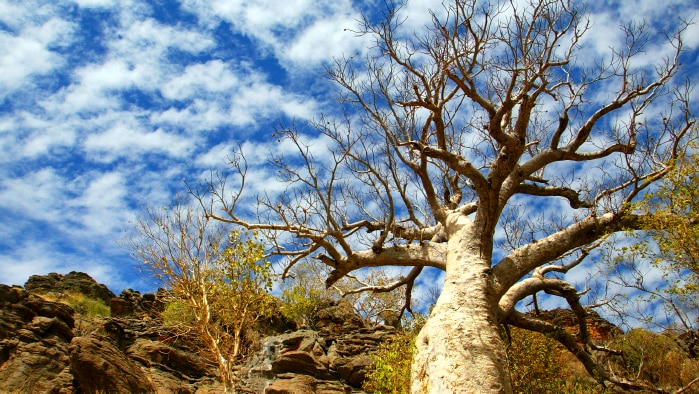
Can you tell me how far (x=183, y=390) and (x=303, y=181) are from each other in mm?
10237

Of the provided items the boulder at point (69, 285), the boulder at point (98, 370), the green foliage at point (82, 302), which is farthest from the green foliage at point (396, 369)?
the boulder at point (69, 285)

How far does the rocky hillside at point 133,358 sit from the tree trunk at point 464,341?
8293 mm

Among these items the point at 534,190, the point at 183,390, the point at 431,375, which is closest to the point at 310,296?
the point at 183,390

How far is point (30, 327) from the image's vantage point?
1471 centimetres

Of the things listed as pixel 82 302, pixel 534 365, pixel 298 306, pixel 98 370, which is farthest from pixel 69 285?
pixel 534 365

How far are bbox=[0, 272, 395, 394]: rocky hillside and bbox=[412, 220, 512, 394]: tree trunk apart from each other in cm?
829

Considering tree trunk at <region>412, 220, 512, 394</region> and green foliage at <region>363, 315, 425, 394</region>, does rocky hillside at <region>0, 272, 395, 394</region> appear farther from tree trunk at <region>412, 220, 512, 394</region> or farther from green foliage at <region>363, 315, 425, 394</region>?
tree trunk at <region>412, 220, 512, 394</region>

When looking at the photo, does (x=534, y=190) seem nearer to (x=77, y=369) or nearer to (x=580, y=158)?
(x=580, y=158)

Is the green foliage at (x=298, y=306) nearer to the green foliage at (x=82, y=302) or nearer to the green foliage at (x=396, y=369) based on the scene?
the green foliage at (x=82, y=302)

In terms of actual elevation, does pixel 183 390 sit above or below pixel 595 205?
below

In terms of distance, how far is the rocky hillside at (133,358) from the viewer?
12562 millimetres

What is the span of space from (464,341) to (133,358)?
1347 cm

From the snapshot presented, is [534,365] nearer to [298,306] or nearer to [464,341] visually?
[464,341]

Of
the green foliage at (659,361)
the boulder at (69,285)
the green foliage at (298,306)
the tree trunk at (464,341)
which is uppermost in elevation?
the boulder at (69,285)
